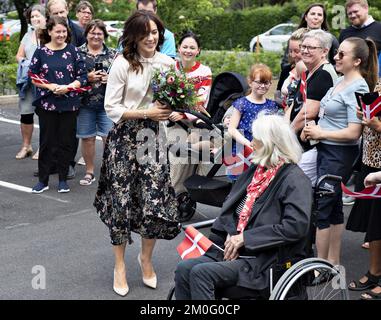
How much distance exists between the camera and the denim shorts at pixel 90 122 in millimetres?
8352

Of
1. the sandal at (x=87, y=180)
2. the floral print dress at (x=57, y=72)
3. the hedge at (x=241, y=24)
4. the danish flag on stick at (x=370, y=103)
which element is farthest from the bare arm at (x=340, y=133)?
the hedge at (x=241, y=24)

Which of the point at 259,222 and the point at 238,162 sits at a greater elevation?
the point at 259,222

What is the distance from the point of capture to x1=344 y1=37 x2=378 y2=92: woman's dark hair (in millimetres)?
5496

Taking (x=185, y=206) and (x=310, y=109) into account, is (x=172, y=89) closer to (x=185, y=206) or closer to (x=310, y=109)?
(x=310, y=109)

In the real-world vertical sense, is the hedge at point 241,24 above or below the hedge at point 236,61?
below

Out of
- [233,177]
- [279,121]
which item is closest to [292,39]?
[233,177]

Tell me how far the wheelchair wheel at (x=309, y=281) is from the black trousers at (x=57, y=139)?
414 centimetres

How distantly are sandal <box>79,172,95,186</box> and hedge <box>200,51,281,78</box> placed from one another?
285 inches

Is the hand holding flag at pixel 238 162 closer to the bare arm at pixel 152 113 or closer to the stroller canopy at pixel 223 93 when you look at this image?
the stroller canopy at pixel 223 93

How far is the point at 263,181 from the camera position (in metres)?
4.46

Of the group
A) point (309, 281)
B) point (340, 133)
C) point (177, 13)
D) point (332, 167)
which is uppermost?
point (340, 133)

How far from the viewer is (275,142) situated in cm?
440

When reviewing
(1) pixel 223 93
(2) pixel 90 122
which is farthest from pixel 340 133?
(2) pixel 90 122

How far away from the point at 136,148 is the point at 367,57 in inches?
76.1
